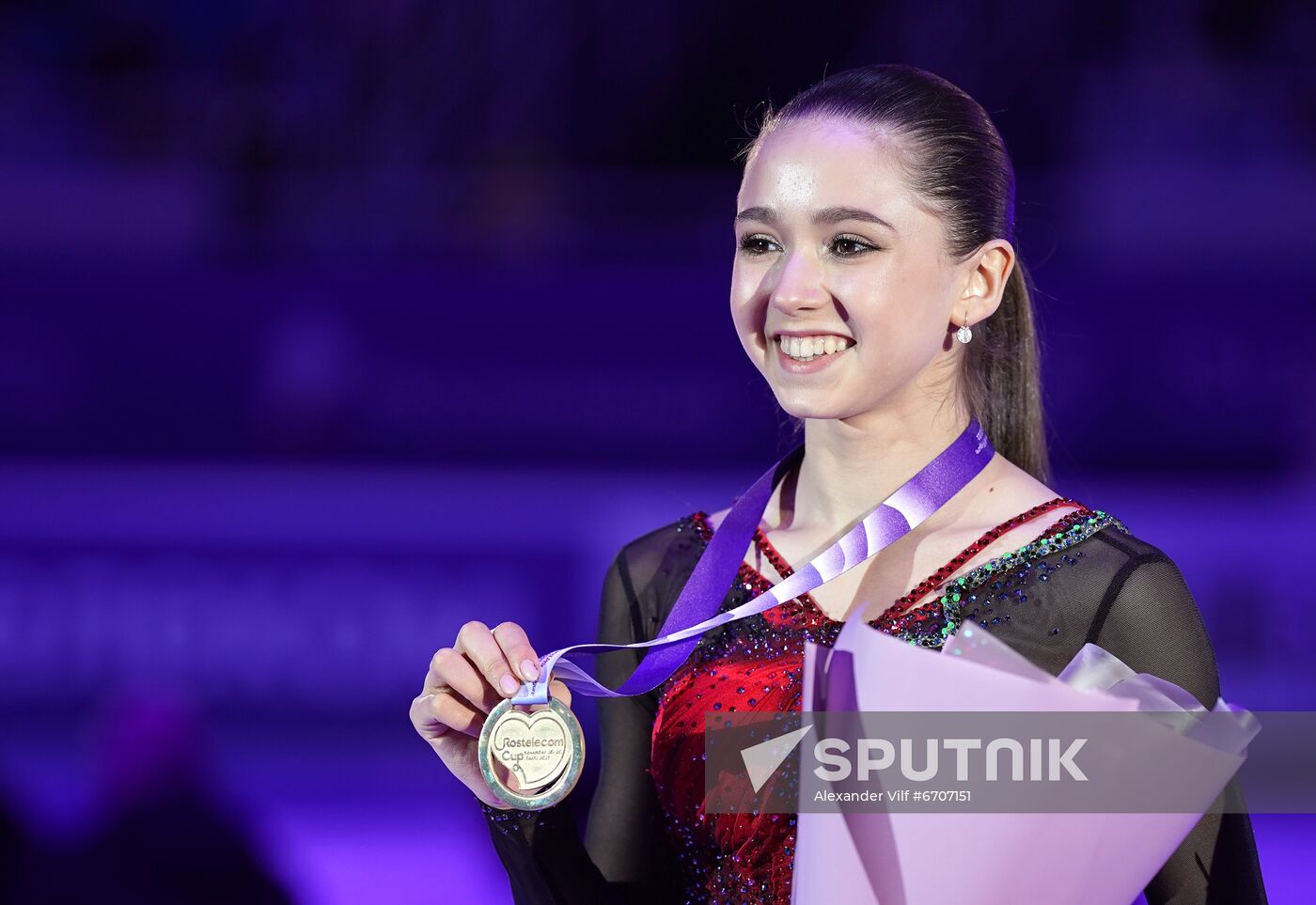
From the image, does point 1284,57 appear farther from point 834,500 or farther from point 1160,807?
point 1160,807

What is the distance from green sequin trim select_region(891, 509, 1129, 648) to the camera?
4.55 ft

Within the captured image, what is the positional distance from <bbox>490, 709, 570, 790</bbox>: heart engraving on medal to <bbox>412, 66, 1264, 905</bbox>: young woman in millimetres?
34

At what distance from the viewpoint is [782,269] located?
4.45 feet

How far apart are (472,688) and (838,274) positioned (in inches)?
19.6

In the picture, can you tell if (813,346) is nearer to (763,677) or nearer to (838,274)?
(838,274)

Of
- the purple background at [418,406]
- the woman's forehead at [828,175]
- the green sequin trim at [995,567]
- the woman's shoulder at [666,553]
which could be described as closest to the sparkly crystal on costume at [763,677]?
the green sequin trim at [995,567]

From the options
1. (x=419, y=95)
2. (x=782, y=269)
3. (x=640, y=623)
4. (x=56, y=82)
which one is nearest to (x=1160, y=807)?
(x=782, y=269)

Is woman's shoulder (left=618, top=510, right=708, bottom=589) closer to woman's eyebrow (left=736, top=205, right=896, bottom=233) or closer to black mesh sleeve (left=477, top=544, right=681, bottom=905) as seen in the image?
black mesh sleeve (left=477, top=544, right=681, bottom=905)

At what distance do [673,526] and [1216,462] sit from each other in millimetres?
2210

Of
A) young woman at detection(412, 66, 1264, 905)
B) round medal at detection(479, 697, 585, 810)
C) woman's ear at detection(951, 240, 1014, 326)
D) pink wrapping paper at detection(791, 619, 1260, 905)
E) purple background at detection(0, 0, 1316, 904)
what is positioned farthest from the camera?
purple background at detection(0, 0, 1316, 904)

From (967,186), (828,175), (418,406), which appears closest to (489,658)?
(828,175)

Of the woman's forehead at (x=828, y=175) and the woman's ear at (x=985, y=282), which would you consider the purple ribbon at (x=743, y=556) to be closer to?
the woman's ear at (x=985, y=282)

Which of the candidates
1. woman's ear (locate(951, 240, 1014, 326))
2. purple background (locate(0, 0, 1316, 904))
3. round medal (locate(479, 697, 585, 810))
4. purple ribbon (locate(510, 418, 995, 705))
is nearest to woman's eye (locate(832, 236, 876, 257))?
woman's ear (locate(951, 240, 1014, 326))

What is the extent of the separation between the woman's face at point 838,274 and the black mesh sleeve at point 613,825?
1.19 feet
